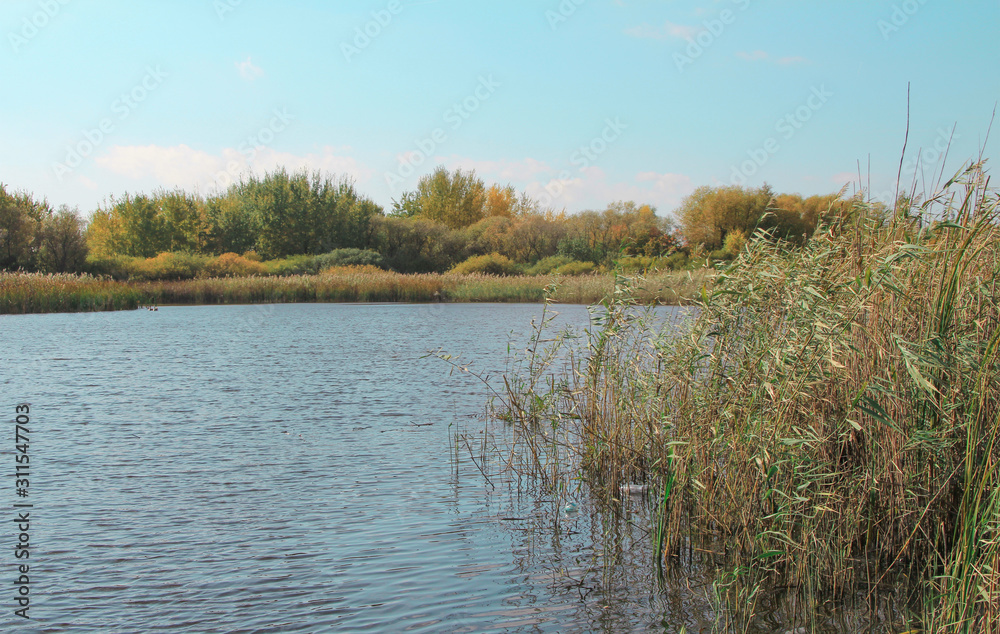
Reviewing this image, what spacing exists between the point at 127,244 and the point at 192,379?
4366 centimetres

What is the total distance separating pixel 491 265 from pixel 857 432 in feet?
152

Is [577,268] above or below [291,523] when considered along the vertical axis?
above

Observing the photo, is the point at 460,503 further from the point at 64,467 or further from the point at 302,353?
the point at 302,353

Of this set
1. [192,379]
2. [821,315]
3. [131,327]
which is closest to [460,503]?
[821,315]

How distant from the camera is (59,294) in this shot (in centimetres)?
2819

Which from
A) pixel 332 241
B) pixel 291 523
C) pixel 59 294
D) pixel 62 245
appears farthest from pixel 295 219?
pixel 291 523

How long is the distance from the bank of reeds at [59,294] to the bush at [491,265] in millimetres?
22181

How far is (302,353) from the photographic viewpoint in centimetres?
1669

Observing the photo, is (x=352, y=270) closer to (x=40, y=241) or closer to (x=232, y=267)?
(x=232, y=267)

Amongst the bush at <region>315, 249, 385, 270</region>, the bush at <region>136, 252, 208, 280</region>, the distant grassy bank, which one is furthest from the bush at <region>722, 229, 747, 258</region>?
the bush at <region>136, 252, 208, 280</region>

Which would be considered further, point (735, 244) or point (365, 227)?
point (365, 227)

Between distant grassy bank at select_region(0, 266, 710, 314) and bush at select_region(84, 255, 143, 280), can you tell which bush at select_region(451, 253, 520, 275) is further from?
bush at select_region(84, 255, 143, 280)

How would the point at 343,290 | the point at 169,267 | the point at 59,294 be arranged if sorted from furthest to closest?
the point at 169,267 → the point at 343,290 → the point at 59,294

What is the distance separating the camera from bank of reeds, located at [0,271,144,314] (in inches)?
1061
